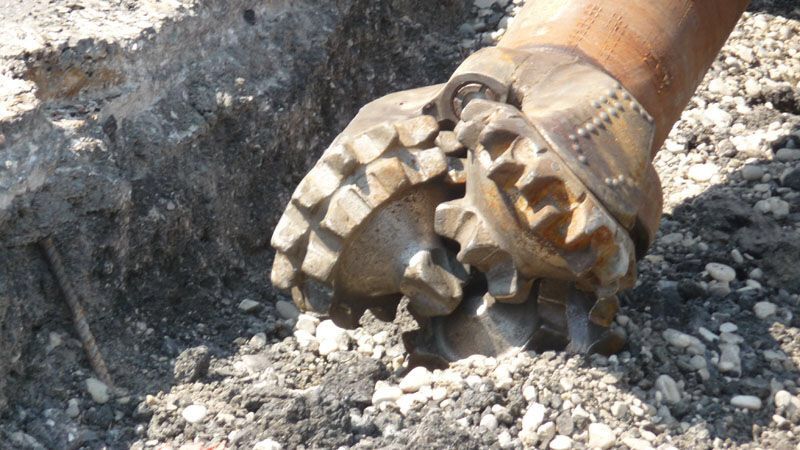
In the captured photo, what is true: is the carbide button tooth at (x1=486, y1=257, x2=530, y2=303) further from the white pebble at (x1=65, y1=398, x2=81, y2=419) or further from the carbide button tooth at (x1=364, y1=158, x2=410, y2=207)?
the white pebble at (x1=65, y1=398, x2=81, y2=419)

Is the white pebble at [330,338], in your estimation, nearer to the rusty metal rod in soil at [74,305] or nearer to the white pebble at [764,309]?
the rusty metal rod in soil at [74,305]

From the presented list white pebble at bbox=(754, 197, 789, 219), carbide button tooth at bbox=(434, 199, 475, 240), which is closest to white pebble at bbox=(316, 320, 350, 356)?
carbide button tooth at bbox=(434, 199, 475, 240)

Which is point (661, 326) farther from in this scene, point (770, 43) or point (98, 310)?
point (770, 43)

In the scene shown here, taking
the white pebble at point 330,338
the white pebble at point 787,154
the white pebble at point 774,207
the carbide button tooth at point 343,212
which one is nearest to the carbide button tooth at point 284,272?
the carbide button tooth at point 343,212

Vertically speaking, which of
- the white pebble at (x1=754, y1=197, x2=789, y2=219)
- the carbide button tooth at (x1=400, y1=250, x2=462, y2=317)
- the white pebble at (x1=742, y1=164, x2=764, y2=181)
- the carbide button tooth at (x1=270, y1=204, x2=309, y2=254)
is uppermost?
the carbide button tooth at (x1=270, y1=204, x2=309, y2=254)

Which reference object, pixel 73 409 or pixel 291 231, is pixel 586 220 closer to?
pixel 291 231

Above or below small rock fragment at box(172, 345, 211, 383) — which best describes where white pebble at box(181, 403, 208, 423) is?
above

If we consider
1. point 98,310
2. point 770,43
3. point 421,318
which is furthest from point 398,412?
point 770,43
